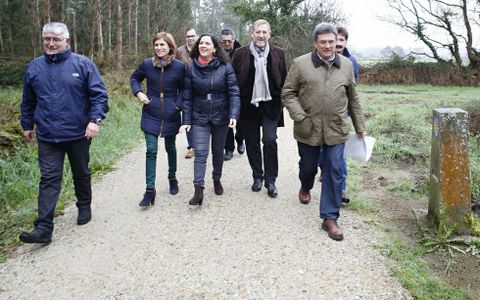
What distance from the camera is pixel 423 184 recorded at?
5.64m

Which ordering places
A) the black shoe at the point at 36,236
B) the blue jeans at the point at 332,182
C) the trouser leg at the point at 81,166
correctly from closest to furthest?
the black shoe at the point at 36,236, the blue jeans at the point at 332,182, the trouser leg at the point at 81,166

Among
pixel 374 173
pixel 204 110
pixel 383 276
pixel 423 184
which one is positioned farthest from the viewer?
pixel 374 173

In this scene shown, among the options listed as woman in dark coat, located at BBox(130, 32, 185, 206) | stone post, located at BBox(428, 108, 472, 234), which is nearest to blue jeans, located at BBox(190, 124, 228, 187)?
woman in dark coat, located at BBox(130, 32, 185, 206)

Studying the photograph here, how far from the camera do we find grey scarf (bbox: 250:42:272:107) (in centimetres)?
485

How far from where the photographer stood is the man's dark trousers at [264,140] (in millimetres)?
4992

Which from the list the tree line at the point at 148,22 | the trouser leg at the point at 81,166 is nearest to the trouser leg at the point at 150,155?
the trouser leg at the point at 81,166

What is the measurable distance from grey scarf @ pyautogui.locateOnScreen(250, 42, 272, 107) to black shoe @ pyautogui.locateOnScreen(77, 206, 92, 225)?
90.0 inches

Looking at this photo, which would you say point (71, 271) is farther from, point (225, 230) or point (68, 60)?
point (68, 60)

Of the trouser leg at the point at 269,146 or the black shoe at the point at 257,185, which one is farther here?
the black shoe at the point at 257,185

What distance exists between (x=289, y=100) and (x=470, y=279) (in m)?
2.27

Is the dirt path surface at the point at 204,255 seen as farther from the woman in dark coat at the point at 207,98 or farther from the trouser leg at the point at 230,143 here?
the trouser leg at the point at 230,143

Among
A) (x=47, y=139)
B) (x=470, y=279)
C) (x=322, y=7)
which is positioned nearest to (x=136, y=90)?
(x=47, y=139)

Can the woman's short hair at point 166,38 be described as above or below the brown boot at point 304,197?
above

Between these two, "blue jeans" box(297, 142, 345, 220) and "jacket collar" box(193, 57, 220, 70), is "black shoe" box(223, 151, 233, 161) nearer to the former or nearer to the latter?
"jacket collar" box(193, 57, 220, 70)
